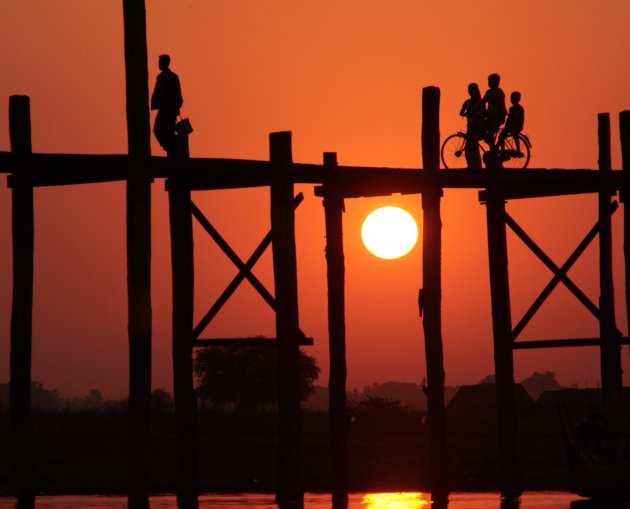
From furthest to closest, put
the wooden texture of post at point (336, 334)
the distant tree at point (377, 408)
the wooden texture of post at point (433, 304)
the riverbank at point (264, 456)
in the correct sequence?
the distant tree at point (377, 408)
the riverbank at point (264, 456)
the wooden texture of post at point (336, 334)
the wooden texture of post at point (433, 304)

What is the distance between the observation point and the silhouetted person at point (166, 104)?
22.3 meters

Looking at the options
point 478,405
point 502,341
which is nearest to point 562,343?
point 502,341

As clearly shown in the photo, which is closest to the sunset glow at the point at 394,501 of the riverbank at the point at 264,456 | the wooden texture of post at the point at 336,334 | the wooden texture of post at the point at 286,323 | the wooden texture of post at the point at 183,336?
the wooden texture of post at the point at 336,334

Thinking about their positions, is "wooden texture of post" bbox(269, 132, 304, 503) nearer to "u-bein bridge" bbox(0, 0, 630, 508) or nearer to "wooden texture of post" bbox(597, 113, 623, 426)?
"u-bein bridge" bbox(0, 0, 630, 508)

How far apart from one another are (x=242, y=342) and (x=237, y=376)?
197 ft

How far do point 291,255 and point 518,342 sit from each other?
4.83 meters

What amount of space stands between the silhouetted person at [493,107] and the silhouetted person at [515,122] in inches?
6.9

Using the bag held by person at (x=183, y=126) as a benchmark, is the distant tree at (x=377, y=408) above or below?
below

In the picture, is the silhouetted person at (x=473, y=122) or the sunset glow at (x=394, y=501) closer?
the sunset glow at (x=394, y=501)

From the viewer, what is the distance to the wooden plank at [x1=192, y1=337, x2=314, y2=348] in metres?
22.1

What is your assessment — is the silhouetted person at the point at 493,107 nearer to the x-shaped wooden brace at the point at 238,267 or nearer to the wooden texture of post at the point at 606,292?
the wooden texture of post at the point at 606,292

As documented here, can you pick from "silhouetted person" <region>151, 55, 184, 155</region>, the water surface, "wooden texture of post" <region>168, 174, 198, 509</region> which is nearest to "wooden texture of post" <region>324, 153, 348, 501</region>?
the water surface

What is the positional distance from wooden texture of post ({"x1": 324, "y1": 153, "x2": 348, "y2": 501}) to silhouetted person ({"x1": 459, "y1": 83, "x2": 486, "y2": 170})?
2.67 metres

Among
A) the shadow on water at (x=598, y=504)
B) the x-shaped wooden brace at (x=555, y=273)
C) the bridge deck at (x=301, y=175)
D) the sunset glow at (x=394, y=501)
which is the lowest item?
the shadow on water at (x=598, y=504)
